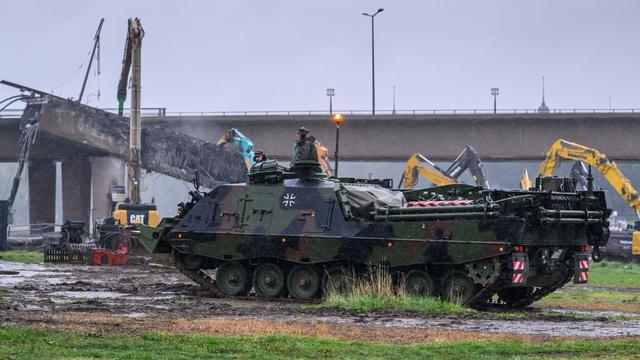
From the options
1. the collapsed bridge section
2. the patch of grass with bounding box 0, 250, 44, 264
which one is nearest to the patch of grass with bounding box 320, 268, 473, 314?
the patch of grass with bounding box 0, 250, 44, 264

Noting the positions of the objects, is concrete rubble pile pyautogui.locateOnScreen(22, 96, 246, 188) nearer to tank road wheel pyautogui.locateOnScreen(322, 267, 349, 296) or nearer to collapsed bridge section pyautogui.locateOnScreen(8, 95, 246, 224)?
collapsed bridge section pyautogui.locateOnScreen(8, 95, 246, 224)

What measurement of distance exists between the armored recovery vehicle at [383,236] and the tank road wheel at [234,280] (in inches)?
0.9

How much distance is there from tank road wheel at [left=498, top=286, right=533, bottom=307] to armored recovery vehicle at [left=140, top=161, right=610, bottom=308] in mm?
24

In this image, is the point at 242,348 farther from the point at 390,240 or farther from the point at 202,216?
the point at 202,216

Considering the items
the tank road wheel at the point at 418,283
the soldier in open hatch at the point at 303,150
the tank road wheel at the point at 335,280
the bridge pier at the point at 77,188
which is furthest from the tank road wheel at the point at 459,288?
the bridge pier at the point at 77,188

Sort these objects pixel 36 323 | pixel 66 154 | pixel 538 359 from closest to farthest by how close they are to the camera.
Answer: pixel 538 359, pixel 36 323, pixel 66 154

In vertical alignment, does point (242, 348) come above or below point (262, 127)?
below

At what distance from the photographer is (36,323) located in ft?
59.9

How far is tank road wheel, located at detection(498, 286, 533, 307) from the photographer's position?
1035 inches

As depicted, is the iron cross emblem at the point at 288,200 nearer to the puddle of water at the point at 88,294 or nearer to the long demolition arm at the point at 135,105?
the puddle of water at the point at 88,294

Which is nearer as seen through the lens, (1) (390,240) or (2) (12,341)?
(2) (12,341)

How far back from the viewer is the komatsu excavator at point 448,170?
180 feet

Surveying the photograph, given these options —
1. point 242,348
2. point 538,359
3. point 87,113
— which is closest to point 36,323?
point 242,348

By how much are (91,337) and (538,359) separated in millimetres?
5733
